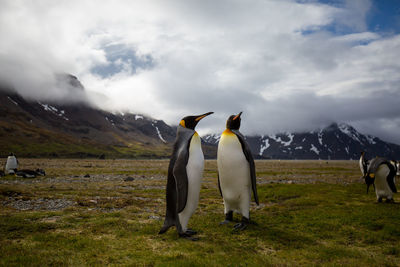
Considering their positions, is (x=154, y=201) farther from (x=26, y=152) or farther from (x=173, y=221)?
(x=26, y=152)

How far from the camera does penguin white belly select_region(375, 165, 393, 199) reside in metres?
11.3

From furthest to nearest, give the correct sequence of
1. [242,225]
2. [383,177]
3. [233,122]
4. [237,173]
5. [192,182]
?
[383,177] < [233,122] < [237,173] < [242,225] < [192,182]

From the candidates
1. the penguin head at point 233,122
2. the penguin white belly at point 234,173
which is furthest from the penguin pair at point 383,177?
the penguin head at point 233,122

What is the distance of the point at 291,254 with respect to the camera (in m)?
5.57

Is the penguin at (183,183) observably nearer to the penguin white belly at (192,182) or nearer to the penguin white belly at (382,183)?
the penguin white belly at (192,182)

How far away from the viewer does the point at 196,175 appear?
683 centimetres

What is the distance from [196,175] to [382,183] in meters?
10.1

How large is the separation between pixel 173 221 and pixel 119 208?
176 inches

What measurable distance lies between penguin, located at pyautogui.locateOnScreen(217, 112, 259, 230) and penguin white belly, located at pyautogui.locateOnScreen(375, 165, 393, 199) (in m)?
7.72

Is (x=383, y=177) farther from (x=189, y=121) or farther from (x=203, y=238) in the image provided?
(x=189, y=121)

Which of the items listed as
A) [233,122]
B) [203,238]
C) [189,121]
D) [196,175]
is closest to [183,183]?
[196,175]

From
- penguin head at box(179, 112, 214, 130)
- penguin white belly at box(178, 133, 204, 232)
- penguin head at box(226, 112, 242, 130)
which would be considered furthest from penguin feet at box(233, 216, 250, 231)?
penguin head at box(179, 112, 214, 130)

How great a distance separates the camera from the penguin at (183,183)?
6.53 m

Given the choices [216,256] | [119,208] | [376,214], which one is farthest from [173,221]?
[376,214]
